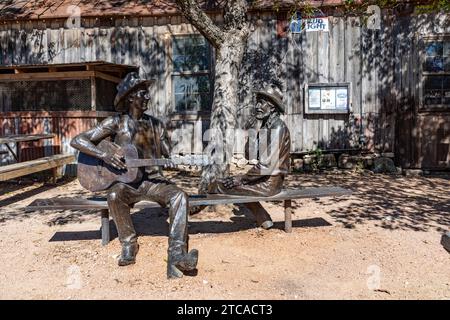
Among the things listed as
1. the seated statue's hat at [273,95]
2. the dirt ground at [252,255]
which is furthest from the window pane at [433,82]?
A: the seated statue's hat at [273,95]

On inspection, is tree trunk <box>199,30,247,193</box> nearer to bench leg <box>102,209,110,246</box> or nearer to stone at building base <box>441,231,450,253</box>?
bench leg <box>102,209,110,246</box>

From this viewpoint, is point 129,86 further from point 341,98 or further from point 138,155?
point 341,98

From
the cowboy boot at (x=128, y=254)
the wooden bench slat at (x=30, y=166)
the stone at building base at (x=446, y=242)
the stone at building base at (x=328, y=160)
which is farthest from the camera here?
the stone at building base at (x=328, y=160)

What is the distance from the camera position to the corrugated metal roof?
1018 centimetres

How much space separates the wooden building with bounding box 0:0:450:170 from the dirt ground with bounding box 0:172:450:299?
3.41 meters

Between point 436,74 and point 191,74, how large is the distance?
19.0 ft

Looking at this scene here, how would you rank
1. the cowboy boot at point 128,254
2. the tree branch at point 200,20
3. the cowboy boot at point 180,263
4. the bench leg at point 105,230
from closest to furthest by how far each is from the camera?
the cowboy boot at point 180,263 → the cowboy boot at point 128,254 → the bench leg at point 105,230 → the tree branch at point 200,20

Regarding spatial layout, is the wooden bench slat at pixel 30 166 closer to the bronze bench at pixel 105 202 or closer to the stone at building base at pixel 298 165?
the bronze bench at pixel 105 202

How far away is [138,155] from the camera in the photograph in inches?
185

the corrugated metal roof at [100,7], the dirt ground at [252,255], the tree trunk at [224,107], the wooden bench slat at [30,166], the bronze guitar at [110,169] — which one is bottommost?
the dirt ground at [252,255]

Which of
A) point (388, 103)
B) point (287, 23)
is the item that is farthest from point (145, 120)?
point (388, 103)

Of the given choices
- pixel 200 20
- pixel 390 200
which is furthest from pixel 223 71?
pixel 390 200

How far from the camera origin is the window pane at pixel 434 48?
391 inches

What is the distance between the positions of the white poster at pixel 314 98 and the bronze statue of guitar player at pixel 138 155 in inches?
240
